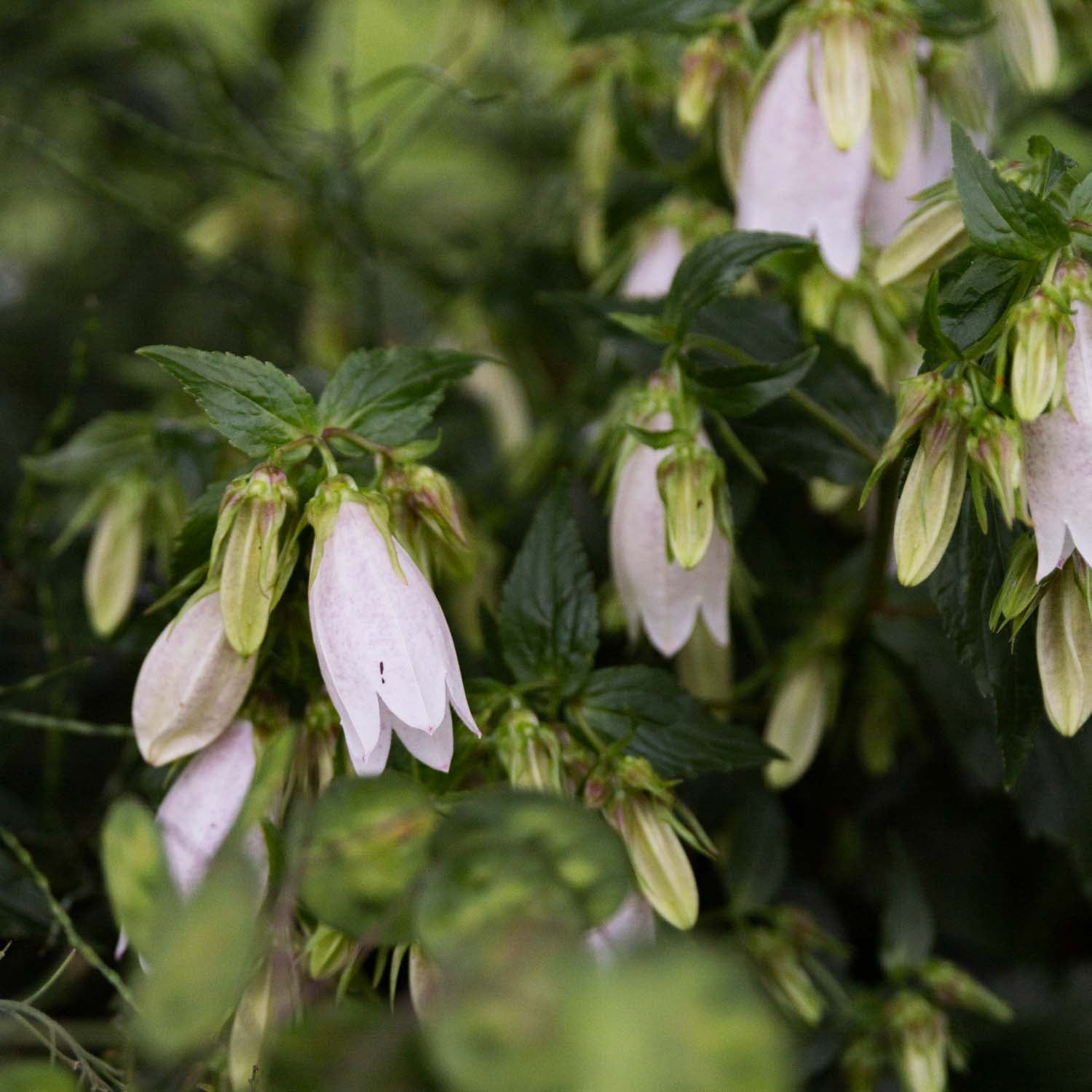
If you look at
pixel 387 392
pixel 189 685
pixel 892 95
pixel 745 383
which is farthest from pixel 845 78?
pixel 189 685

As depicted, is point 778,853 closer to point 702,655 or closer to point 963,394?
point 702,655

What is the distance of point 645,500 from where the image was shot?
1.69 ft

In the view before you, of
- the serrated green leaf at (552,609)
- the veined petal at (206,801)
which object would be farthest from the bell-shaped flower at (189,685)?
the serrated green leaf at (552,609)

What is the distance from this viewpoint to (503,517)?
698 mm

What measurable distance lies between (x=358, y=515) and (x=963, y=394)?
0.21 meters

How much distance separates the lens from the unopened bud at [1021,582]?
16.2 inches

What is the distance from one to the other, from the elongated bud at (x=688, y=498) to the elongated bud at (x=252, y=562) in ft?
0.51

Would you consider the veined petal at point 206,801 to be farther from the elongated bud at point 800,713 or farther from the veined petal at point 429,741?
the elongated bud at point 800,713

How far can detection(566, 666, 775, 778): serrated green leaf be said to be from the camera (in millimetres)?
474

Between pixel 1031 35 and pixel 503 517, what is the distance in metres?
0.39

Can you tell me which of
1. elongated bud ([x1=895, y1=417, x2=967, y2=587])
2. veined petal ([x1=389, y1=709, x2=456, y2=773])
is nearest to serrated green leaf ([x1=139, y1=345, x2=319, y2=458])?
veined petal ([x1=389, y1=709, x2=456, y2=773])

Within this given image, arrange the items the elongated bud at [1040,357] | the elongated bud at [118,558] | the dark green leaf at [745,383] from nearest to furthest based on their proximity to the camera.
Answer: the elongated bud at [1040,357] < the dark green leaf at [745,383] < the elongated bud at [118,558]

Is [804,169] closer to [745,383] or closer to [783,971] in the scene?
[745,383]

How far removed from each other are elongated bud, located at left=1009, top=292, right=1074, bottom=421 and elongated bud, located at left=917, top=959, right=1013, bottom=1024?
0.30 metres
